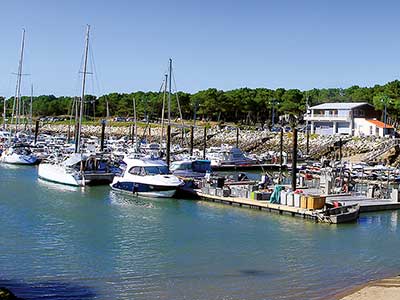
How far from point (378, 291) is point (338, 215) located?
1230cm

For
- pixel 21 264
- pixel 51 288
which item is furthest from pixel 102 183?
pixel 51 288

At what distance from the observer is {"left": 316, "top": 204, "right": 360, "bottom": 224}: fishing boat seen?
3177 centimetres

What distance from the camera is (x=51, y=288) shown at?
20188 millimetres

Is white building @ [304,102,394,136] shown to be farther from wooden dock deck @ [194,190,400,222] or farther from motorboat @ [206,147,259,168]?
wooden dock deck @ [194,190,400,222]

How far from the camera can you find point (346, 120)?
90.2 meters

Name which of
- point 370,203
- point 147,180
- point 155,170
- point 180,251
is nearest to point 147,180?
point 147,180

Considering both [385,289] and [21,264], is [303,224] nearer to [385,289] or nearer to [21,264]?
[385,289]

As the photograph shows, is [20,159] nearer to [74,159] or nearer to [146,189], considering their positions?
[74,159]

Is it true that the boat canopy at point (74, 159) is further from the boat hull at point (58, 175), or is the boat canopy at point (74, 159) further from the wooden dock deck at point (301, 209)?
the wooden dock deck at point (301, 209)

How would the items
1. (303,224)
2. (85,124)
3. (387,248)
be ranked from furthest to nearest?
(85,124), (303,224), (387,248)

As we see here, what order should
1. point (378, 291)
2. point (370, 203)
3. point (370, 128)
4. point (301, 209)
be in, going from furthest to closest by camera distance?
point (370, 128)
point (370, 203)
point (301, 209)
point (378, 291)

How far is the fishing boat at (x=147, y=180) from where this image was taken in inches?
1578

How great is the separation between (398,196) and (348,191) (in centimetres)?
406

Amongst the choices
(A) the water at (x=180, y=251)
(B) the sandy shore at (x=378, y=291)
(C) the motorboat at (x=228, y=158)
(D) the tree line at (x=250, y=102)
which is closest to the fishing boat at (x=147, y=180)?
(A) the water at (x=180, y=251)
